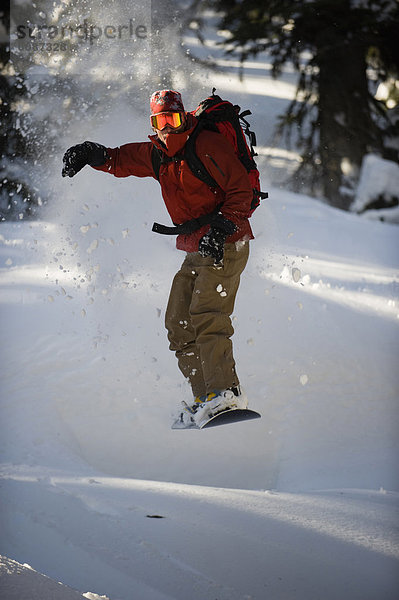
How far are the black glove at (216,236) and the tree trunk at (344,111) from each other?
353 inches

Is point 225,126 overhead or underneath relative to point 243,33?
underneath

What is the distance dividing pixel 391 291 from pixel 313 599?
13.1 feet

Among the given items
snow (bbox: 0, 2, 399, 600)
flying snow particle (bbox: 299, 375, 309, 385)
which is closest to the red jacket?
snow (bbox: 0, 2, 399, 600)

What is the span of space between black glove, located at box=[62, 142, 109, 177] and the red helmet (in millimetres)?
441

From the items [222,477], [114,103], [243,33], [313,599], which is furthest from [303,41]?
[313,599]

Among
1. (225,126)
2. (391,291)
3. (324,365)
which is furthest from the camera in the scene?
(391,291)

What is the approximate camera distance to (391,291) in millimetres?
5273

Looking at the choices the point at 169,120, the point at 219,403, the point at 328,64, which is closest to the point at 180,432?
the point at 219,403

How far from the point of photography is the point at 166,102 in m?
2.50

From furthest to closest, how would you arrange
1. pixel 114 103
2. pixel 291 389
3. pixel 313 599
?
pixel 114 103, pixel 291 389, pixel 313 599

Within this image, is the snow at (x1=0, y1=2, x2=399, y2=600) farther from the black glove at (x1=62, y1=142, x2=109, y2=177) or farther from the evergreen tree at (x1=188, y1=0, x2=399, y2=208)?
the evergreen tree at (x1=188, y1=0, x2=399, y2=208)

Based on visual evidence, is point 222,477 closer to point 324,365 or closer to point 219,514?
point 219,514

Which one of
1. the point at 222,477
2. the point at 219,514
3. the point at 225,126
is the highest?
the point at 225,126

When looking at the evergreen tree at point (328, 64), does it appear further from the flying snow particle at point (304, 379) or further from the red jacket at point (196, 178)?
the flying snow particle at point (304, 379)
